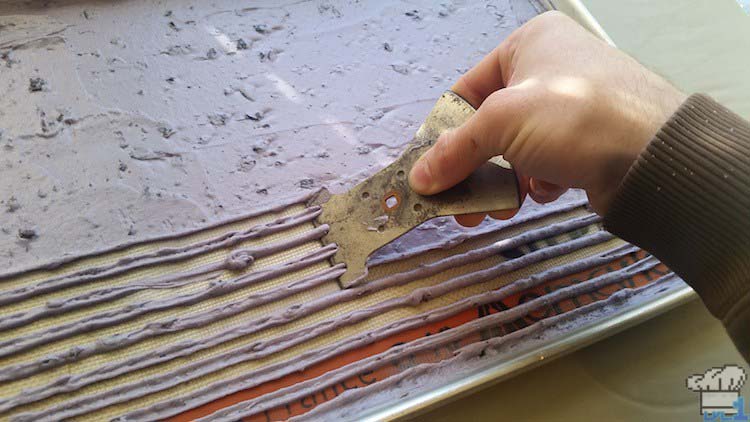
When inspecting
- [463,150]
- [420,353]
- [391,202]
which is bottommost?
[420,353]

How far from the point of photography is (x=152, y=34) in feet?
3.77

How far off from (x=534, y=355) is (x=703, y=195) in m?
0.30

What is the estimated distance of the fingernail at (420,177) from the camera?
86 centimetres

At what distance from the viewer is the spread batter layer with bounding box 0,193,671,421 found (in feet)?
2.64

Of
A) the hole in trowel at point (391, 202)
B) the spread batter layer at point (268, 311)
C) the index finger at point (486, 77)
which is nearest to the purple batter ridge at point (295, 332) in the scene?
the spread batter layer at point (268, 311)

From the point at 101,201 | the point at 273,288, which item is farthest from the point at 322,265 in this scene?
the point at 101,201

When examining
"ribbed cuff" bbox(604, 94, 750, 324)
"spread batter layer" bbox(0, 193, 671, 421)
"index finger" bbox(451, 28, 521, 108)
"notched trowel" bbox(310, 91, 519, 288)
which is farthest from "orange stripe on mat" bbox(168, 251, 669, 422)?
"index finger" bbox(451, 28, 521, 108)

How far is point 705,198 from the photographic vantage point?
72 centimetres

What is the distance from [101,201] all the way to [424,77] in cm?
59

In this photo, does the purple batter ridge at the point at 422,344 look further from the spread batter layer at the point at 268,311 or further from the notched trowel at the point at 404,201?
the notched trowel at the point at 404,201

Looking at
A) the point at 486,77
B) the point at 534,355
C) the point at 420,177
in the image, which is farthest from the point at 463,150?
the point at 534,355

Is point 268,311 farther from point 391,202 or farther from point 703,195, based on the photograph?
point 703,195

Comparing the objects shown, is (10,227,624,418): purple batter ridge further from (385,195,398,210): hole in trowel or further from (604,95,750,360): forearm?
(604,95,750,360): forearm

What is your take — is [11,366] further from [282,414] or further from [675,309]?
[675,309]
